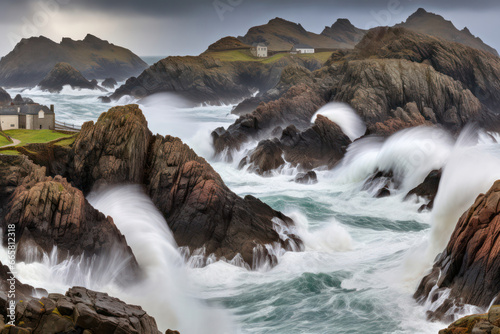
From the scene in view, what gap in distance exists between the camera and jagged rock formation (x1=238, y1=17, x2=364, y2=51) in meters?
121

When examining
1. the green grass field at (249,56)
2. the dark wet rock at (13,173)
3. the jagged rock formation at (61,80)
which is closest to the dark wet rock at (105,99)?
the jagged rock formation at (61,80)

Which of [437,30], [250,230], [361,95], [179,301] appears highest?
[437,30]

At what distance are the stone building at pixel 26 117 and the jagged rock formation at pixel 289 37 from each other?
293 feet

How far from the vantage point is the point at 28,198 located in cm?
1709

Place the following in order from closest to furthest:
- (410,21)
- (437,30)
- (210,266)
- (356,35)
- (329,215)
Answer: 1. (210,266)
2. (329,215)
3. (437,30)
4. (410,21)
5. (356,35)

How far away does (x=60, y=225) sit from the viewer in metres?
16.9

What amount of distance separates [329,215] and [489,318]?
16.2m

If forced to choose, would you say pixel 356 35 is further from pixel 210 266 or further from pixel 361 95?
pixel 210 266

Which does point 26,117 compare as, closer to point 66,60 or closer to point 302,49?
point 302,49

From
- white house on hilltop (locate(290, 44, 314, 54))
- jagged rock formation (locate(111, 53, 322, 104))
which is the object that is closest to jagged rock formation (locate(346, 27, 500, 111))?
jagged rock formation (locate(111, 53, 322, 104))

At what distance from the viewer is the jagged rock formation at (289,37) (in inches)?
4754

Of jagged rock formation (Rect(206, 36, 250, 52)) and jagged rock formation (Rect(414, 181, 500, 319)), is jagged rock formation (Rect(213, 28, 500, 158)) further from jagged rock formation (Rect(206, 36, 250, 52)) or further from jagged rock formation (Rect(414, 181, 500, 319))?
jagged rock formation (Rect(206, 36, 250, 52))

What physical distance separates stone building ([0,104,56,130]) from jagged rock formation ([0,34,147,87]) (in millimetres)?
70367

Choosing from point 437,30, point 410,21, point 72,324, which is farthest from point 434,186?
point 410,21
